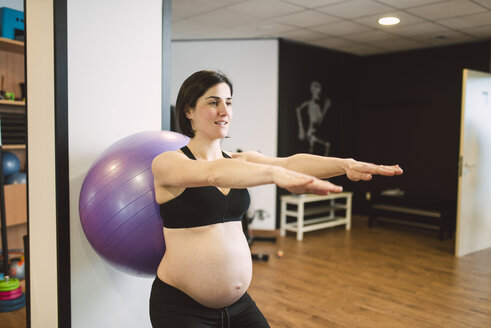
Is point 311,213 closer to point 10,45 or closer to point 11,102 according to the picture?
point 11,102

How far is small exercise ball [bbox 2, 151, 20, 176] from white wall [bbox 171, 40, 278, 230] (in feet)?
8.13

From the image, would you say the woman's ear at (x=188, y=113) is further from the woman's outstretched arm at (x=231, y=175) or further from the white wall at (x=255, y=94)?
the white wall at (x=255, y=94)

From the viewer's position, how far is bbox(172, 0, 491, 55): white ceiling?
12.6 ft

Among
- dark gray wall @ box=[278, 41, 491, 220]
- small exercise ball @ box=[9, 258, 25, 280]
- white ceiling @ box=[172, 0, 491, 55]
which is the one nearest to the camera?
small exercise ball @ box=[9, 258, 25, 280]

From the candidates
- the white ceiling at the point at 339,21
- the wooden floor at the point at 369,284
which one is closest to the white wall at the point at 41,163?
the wooden floor at the point at 369,284

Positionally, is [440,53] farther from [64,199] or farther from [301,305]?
[64,199]

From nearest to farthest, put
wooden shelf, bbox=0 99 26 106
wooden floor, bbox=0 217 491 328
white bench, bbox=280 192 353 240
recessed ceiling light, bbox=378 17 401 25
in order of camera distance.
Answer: wooden floor, bbox=0 217 491 328 → wooden shelf, bbox=0 99 26 106 → recessed ceiling light, bbox=378 17 401 25 → white bench, bbox=280 192 353 240

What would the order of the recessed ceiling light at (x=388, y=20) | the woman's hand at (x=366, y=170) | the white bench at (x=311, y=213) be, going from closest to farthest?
the woman's hand at (x=366, y=170)
the recessed ceiling light at (x=388, y=20)
the white bench at (x=311, y=213)

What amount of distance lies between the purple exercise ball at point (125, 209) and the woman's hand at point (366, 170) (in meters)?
0.75

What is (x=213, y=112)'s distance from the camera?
1374mm

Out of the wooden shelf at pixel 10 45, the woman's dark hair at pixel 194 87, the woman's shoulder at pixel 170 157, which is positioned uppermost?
the wooden shelf at pixel 10 45

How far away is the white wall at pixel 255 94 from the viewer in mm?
5328

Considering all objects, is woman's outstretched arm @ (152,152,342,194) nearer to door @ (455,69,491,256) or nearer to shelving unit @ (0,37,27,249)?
shelving unit @ (0,37,27,249)

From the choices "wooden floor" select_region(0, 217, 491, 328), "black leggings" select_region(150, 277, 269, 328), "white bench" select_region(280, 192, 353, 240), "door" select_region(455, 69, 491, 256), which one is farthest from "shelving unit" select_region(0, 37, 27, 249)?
"door" select_region(455, 69, 491, 256)
